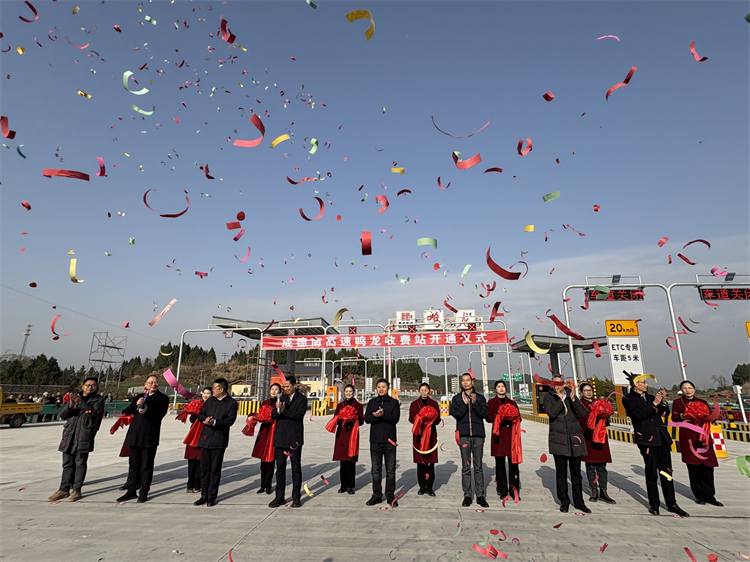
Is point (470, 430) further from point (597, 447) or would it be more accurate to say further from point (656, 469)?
point (656, 469)

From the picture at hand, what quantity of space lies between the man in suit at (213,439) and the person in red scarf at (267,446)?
2.14 feet

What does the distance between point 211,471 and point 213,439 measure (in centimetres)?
43

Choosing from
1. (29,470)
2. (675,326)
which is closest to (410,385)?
(675,326)

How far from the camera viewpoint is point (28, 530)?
4.56m

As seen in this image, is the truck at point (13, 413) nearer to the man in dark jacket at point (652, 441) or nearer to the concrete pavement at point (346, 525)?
the concrete pavement at point (346, 525)

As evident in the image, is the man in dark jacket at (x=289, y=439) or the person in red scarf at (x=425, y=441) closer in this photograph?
the man in dark jacket at (x=289, y=439)

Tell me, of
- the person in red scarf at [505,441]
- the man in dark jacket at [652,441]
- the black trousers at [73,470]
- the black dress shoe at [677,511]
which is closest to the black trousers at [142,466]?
the black trousers at [73,470]

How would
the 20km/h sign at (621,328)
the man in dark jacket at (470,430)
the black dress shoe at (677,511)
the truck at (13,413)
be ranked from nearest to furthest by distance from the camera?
1. the black dress shoe at (677,511)
2. the man in dark jacket at (470,430)
3. the 20km/h sign at (621,328)
4. the truck at (13,413)

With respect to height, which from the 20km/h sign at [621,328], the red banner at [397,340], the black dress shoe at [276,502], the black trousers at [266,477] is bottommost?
the black dress shoe at [276,502]

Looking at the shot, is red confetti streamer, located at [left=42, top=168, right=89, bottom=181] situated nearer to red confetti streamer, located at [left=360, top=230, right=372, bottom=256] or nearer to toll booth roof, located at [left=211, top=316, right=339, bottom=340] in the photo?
red confetti streamer, located at [left=360, top=230, right=372, bottom=256]

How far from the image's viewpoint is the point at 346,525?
4.76m

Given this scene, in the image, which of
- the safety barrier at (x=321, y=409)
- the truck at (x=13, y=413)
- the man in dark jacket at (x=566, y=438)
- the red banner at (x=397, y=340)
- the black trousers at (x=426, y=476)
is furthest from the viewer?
the safety barrier at (x=321, y=409)

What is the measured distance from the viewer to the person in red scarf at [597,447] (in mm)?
5797

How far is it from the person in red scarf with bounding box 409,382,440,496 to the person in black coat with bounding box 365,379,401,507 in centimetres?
38
